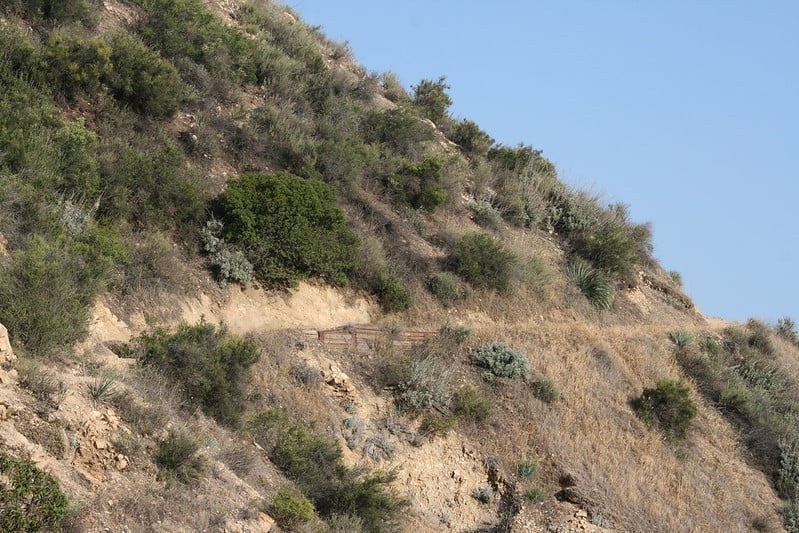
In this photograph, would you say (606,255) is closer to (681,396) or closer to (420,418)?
(681,396)

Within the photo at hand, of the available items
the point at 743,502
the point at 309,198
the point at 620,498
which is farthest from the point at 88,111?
the point at 743,502

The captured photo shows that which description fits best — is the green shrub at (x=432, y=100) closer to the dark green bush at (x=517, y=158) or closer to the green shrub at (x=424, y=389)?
the dark green bush at (x=517, y=158)

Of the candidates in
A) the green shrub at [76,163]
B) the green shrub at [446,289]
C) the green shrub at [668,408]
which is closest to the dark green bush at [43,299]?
the green shrub at [76,163]

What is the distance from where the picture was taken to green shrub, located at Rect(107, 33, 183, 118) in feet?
59.5

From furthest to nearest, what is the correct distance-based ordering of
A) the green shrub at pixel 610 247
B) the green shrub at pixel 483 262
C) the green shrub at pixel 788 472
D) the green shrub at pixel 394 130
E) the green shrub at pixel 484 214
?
the green shrub at pixel 610 247, the green shrub at pixel 394 130, the green shrub at pixel 484 214, the green shrub at pixel 483 262, the green shrub at pixel 788 472

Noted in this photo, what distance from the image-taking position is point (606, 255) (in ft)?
78.3

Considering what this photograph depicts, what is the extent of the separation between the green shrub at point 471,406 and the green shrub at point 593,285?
7.53m

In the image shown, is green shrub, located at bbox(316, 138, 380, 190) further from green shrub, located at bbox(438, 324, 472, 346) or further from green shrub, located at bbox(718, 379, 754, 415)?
green shrub, located at bbox(718, 379, 754, 415)

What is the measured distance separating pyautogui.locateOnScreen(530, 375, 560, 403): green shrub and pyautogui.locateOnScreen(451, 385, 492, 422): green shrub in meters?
1.19

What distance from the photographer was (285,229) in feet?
56.5

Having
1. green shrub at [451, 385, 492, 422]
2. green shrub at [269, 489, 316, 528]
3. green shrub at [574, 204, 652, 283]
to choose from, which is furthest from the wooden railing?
green shrub at [574, 204, 652, 283]

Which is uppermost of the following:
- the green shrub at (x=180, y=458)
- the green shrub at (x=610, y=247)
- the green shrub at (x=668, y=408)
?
the green shrub at (x=610, y=247)

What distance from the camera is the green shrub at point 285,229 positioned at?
1703cm

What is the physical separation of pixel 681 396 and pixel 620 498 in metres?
3.83
